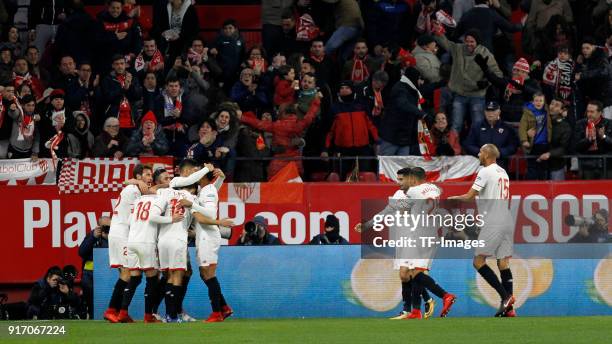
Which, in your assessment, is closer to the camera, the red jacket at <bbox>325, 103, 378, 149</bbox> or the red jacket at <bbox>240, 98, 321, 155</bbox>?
the red jacket at <bbox>240, 98, 321, 155</bbox>

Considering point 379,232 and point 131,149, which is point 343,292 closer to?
point 379,232

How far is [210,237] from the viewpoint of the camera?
65.8 ft

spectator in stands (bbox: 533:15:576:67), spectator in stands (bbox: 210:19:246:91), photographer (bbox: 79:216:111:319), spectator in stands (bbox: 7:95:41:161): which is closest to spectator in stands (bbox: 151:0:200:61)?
spectator in stands (bbox: 210:19:246:91)

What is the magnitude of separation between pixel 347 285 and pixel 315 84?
12.3 ft

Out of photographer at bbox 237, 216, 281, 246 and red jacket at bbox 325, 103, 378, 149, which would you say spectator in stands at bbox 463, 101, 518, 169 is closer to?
red jacket at bbox 325, 103, 378, 149

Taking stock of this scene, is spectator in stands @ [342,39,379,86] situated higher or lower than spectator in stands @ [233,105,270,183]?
higher

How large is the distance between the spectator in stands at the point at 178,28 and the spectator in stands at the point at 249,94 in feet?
6.20

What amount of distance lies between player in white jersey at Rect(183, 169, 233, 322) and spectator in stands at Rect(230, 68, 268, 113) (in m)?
4.66

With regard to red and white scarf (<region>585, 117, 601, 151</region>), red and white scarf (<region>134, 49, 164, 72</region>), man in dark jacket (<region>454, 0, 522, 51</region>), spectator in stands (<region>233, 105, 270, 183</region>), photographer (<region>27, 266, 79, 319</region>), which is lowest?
photographer (<region>27, 266, 79, 319</region>)

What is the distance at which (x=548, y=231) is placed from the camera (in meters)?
23.3

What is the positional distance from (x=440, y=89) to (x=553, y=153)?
7.74 feet

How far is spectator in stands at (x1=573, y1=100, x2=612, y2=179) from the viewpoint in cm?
2381

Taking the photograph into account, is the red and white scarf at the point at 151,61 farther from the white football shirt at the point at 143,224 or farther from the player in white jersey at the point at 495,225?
the player in white jersey at the point at 495,225

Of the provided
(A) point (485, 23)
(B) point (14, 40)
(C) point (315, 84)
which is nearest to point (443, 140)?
(C) point (315, 84)
